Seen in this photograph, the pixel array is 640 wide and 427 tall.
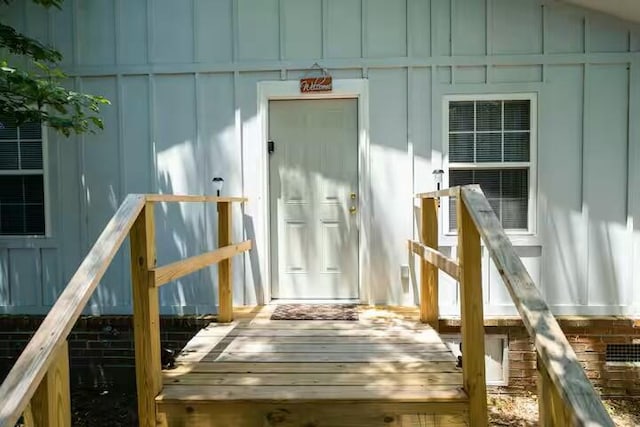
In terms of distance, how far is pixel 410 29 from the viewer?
4.16 m

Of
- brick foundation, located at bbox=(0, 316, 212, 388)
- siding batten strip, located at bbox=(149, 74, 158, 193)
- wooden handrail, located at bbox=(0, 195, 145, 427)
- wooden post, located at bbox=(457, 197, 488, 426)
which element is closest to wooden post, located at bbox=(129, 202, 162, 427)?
wooden handrail, located at bbox=(0, 195, 145, 427)

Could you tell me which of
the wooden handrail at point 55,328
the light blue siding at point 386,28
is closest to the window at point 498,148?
the light blue siding at point 386,28

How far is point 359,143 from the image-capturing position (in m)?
4.19

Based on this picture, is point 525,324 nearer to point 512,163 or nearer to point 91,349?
point 512,163

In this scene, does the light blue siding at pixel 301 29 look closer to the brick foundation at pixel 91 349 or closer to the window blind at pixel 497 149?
the window blind at pixel 497 149

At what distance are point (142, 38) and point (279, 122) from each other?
162 centimetres

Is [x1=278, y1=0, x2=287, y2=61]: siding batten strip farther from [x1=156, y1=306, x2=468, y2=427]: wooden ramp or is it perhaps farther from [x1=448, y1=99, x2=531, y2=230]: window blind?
[x1=156, y1=306, x2=468, y2=427]: wooden ramp

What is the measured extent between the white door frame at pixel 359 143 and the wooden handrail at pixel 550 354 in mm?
2359

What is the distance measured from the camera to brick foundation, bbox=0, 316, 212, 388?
4340mm

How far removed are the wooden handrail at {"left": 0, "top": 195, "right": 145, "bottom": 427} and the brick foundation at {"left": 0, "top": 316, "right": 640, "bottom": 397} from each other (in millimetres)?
2537

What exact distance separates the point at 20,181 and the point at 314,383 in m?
3.94

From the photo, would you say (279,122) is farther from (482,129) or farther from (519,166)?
(519,166)

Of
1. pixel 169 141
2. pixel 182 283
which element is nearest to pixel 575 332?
pixel 182 283

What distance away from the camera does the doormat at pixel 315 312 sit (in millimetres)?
3734
